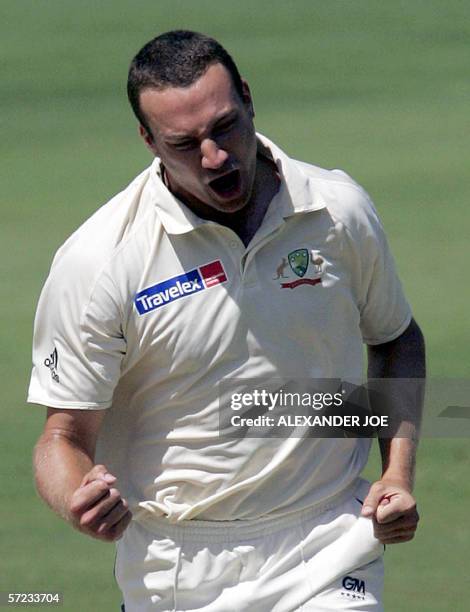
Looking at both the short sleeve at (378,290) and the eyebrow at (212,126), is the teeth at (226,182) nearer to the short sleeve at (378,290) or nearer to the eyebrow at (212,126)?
the eyebrow at (212,126)

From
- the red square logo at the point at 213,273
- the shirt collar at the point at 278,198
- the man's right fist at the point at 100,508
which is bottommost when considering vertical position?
the man's right fist at the point at 100,508

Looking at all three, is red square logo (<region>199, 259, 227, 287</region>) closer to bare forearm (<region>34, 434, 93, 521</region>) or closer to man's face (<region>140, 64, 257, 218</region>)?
man's face (<region>140, 64, 257, 218</region>)

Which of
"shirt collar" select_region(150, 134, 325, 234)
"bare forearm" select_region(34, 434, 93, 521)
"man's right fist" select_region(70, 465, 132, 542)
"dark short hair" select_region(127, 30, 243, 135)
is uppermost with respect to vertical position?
"dark short hair" select_region(127, 30, 243, 135)

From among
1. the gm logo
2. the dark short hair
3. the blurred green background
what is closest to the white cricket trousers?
the gm logo

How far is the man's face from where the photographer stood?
12.6 feet

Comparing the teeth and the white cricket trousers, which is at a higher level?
the teeth

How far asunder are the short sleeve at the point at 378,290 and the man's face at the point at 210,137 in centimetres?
37

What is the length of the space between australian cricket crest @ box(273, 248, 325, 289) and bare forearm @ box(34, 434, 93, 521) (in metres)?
0.64

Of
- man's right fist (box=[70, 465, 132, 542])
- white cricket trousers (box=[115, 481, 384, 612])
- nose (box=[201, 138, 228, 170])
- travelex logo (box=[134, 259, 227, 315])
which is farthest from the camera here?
white cricket trousers (box=[115, 481, 384, 612])

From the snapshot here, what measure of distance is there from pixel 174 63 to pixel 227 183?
0.34m

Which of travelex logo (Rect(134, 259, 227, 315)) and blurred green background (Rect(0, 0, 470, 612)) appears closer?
travelex logo (Rect(134, 259, 227, 315))

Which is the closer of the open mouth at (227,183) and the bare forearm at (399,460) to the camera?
the open mouth at (227,183)

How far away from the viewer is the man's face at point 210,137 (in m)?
3.84

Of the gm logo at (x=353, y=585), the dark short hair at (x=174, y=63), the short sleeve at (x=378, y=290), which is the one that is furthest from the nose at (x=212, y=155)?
the gm logo at (x=353, y=585)
